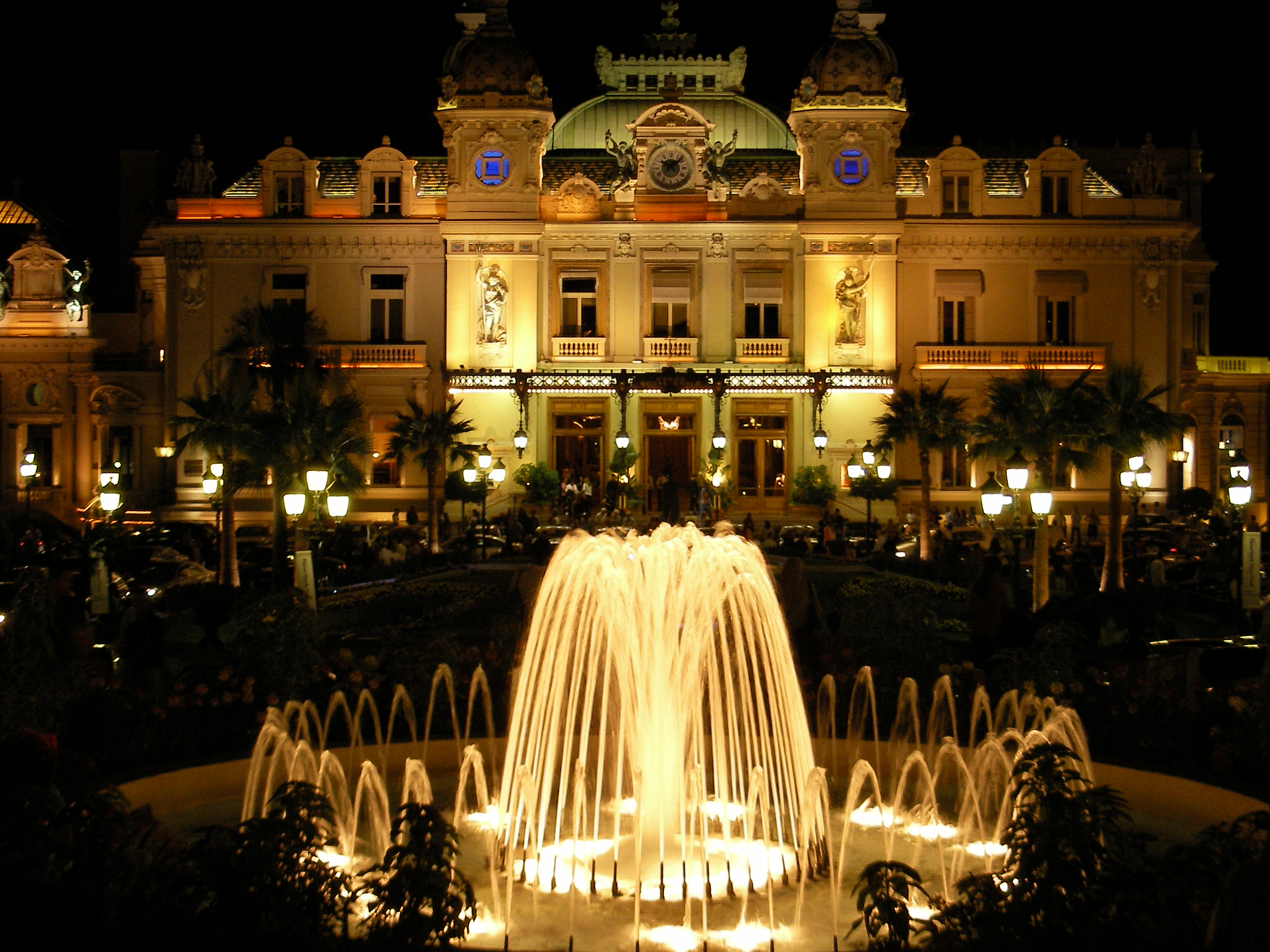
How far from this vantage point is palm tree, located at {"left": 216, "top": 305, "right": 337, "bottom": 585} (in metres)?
24.4

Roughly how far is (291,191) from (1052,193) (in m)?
24.8

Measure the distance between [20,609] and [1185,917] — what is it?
9.75 meters

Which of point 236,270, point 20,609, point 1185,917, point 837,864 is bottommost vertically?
point 837,864

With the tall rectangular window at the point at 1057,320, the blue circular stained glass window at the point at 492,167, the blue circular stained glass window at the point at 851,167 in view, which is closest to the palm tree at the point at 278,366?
the blue circular stained glass window at the point at 492,167

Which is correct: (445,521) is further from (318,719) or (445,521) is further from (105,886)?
(105,886)

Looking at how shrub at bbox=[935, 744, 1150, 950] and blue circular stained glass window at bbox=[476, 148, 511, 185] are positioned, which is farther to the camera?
blue circular stained glass window at bbox=[476, 148, 511, 185]

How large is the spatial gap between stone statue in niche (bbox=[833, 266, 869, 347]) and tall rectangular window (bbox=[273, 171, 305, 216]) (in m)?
17.6

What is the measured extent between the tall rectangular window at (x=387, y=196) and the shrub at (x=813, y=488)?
1572 cm

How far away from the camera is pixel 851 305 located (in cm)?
4291

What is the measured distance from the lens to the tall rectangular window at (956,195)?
44.3 meters

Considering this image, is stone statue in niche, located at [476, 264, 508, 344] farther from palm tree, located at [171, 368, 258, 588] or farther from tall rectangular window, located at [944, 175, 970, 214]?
palm tree, located at [171, 368, 258, 588]

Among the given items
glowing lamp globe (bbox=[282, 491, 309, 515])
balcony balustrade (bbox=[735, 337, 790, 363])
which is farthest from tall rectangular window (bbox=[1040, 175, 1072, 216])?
glowing lamp globe (bbox=[282, 491, 309, 515])

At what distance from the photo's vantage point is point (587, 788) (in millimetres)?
12586

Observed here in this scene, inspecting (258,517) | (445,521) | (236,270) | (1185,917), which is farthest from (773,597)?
(236,270)
